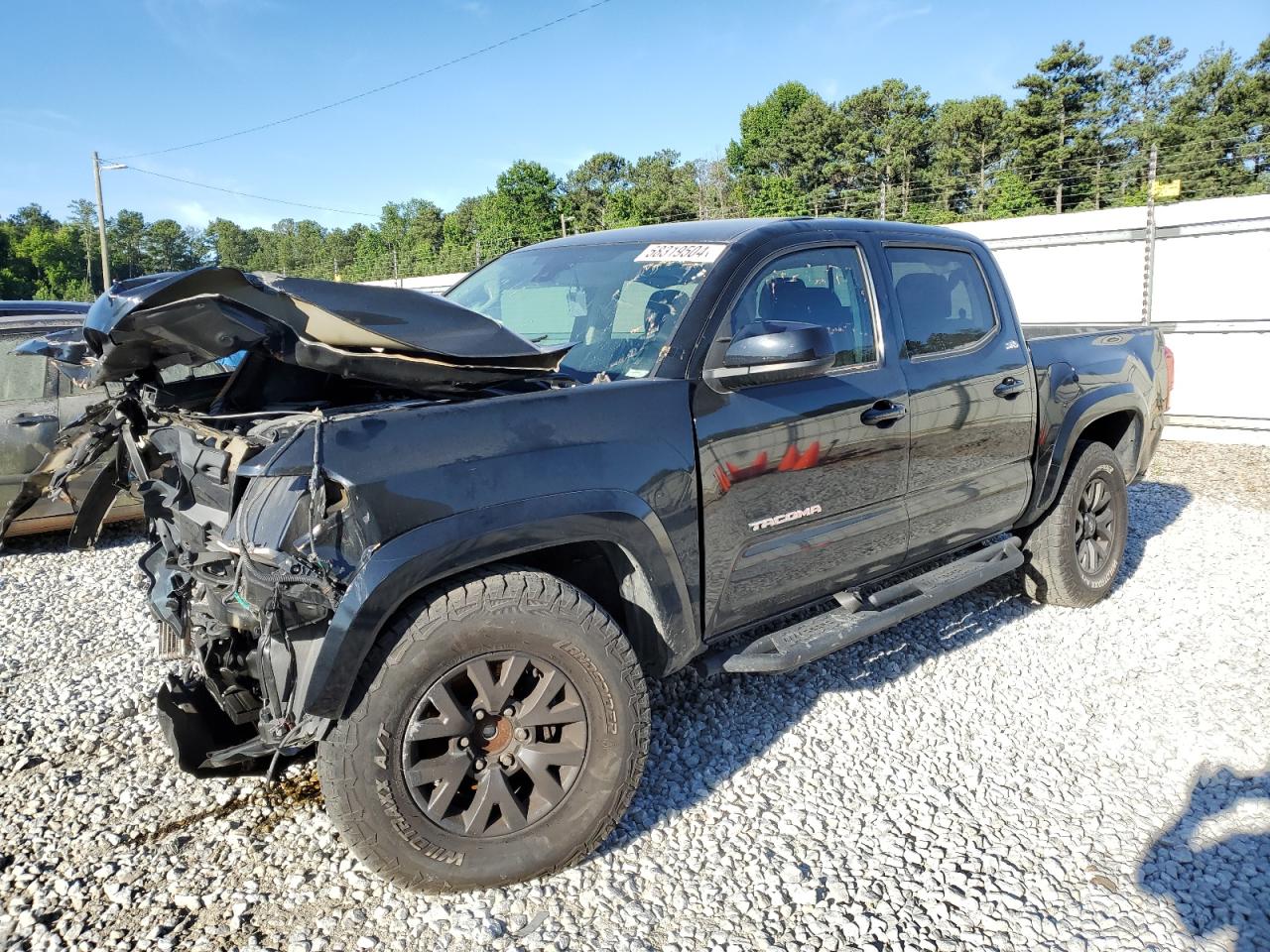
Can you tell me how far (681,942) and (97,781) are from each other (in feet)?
7.51

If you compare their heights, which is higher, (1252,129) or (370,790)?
(1252,129)

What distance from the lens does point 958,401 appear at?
3871 mm

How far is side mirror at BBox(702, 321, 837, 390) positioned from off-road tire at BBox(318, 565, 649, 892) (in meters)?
0.96

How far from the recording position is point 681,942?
2430 mm

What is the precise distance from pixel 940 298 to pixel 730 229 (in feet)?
3.97

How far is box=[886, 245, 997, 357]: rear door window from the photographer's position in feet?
12.6

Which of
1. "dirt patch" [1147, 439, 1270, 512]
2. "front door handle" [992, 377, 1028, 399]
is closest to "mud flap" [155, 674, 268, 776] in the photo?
"front door handle" [992, 377, 1028, 399]

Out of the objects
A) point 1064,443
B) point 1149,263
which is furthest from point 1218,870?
point 1149,263

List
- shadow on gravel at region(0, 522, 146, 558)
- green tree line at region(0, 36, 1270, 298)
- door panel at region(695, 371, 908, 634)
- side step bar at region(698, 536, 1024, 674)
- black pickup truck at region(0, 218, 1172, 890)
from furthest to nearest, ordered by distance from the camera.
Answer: green tree line at region(0, 36, 1270, 298) → shadow on gravel at region(0, 522, 146, 558) → side step bar at region(698, 536, 1024, 674) → door panel at region(695, 371, 908, 634) → black pickup truck at region(0, 218, 1172, 890)

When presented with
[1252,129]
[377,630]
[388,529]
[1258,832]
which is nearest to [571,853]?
[377,630]

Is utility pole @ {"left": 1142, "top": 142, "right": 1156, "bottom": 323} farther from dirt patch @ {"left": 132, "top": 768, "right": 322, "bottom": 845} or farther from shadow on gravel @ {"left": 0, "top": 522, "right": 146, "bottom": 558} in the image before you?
shadow on gravel @ {"left": 0, "top": 522, "right": 146, "bottom": 558}

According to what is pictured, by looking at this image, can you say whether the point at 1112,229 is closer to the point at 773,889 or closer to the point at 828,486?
the point at 828,486

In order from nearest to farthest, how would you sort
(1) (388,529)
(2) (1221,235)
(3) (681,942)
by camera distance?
(1) (388,529) → (3) (681,942) → (2) (1221,235)

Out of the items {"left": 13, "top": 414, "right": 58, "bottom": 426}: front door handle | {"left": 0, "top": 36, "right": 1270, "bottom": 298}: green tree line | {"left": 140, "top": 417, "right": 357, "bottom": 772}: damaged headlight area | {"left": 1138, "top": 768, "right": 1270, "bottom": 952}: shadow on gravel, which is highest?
{"left": 0, "top": 36, "right": 1270, "bottom": 298}: green tree line
